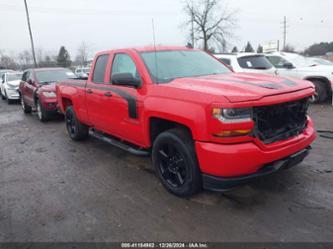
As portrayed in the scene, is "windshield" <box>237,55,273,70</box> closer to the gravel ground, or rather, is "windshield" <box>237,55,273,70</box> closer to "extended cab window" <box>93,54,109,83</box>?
the gravel ground

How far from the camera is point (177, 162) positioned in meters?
3.47

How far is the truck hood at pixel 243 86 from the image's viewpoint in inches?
111

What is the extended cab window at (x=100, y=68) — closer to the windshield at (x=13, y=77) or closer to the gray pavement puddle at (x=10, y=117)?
the gray pavement puddle at (x=10, y=117)

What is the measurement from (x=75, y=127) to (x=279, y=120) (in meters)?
4.58

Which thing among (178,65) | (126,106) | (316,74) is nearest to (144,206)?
(126,106)

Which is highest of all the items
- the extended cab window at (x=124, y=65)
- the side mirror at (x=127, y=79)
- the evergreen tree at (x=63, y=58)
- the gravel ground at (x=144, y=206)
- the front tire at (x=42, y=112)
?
the evergreen tree at (x=63, y=58)

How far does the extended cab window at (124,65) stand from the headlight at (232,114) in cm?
150

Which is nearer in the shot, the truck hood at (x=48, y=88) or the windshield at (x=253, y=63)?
the truck hood at (x=48, y=88)

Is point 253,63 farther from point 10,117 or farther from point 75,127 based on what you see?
point 10,117

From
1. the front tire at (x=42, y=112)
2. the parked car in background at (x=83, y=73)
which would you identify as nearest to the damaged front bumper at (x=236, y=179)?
the parked car in background at (x=83, y=73)

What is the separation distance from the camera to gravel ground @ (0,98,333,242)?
2838 mm

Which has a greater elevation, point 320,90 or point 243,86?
point 243,86

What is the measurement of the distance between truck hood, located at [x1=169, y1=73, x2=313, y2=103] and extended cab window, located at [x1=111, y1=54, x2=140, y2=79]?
0.74 meters

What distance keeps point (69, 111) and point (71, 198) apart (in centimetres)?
313
